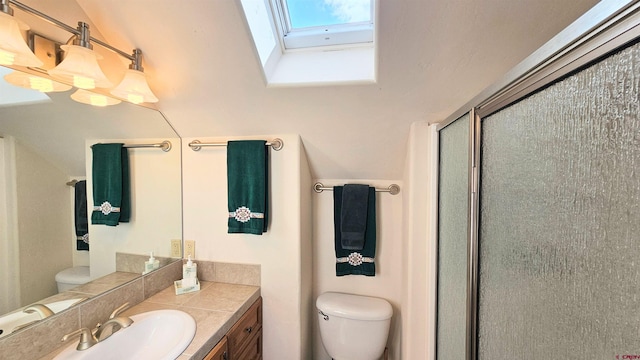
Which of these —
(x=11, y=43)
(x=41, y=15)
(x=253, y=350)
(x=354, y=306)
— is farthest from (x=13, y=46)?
(x=354, y=306)

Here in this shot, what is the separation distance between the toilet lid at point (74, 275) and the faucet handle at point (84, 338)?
0.21m

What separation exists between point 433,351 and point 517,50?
1467mm

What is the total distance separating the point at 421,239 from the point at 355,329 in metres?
0.73

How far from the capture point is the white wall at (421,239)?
129 centimetres

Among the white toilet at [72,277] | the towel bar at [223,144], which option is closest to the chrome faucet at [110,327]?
the white toilet at [72,277]

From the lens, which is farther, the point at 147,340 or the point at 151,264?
the point at 151,264

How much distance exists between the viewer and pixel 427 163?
1.32 meters

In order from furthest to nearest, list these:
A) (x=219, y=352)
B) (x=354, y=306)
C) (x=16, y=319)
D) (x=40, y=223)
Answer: (x=354, y=306)
(x=219, y=352)
(x=40, y=223)
(x=16, y=319)

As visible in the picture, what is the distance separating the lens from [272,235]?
1.57 metres

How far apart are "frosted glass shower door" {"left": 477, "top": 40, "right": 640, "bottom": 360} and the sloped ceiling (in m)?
0.49

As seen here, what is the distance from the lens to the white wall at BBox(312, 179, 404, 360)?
5.82 ft

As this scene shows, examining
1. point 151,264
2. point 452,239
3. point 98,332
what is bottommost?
point 98,332

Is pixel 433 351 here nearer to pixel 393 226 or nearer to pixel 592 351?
pixel 393 226

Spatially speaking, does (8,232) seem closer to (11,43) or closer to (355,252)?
(11,43)
